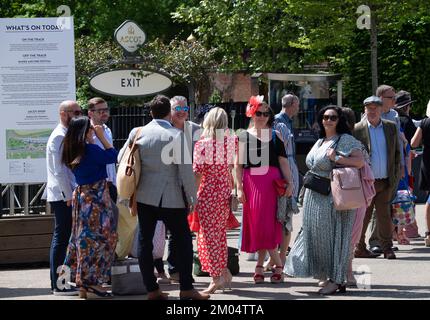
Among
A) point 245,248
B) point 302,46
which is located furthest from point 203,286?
point 302,46

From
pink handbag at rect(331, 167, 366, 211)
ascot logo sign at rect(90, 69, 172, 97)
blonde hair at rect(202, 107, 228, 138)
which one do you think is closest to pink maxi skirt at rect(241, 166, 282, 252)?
blonde hair at rect(202, 107, 228, 138)

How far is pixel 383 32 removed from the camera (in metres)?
29.1

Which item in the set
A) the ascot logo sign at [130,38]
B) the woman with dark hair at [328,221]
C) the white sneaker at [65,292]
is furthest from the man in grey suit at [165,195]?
the ascot logo sign at [130,38]

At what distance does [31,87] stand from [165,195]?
11.6 ft

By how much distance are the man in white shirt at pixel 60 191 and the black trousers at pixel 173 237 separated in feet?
3.58

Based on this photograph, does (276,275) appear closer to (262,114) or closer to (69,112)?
(262,114)

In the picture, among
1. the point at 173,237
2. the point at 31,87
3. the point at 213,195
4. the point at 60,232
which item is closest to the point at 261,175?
the point at 213,195

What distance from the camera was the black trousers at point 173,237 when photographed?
31.1ft

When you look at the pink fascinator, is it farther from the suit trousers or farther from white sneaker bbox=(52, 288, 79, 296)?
white sneaker bbox=(52, 288, 79, 296)

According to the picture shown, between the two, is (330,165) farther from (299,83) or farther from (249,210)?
(299,83)

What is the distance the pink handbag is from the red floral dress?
3.43 feet

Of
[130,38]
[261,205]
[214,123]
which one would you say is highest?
[130,38]

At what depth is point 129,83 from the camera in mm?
16250

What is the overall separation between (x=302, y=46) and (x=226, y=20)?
4.05 m
